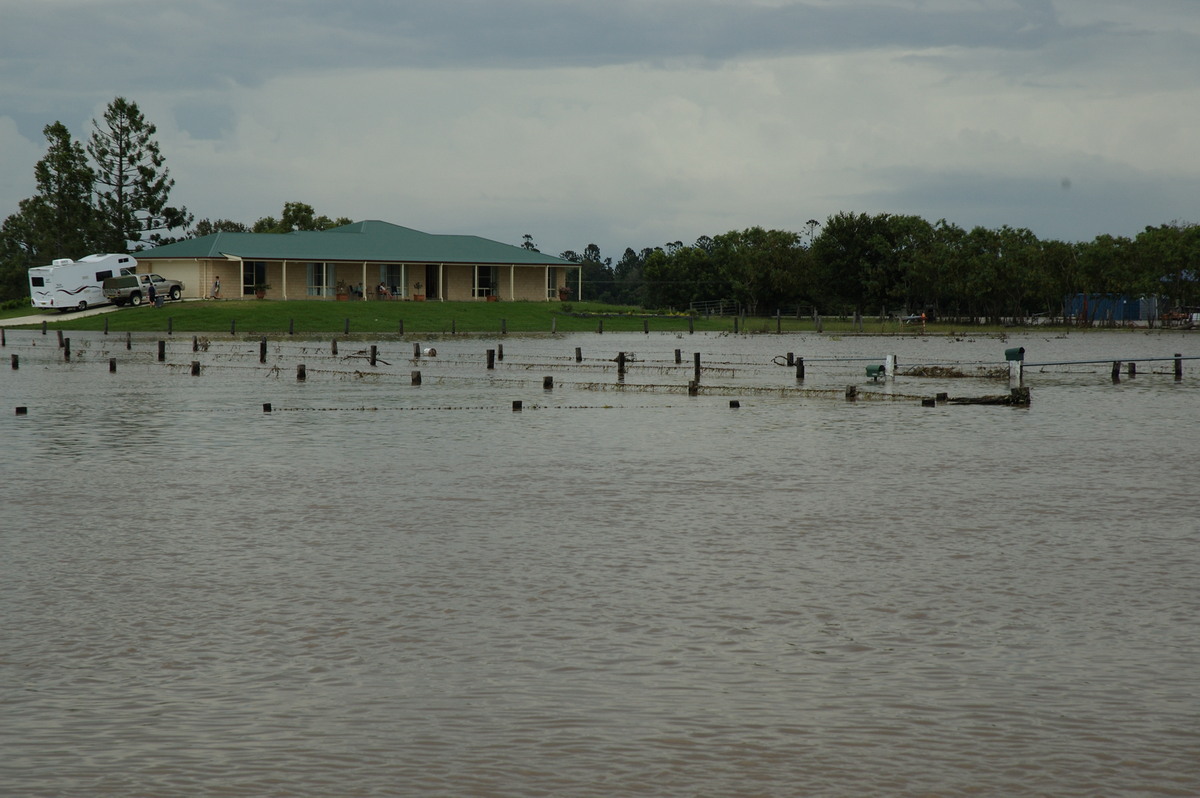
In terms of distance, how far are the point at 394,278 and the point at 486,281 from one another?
Result: 6.66 metres

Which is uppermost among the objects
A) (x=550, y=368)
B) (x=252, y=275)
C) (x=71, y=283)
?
(x=252, y=275)

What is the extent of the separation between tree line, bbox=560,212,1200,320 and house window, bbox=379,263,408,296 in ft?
77.4

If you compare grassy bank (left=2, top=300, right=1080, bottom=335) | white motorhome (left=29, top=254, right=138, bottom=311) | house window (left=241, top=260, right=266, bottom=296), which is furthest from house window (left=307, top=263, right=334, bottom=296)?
white motorhome (left=29, top=254, right=138, bottom=311)

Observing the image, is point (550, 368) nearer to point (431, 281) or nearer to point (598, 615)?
point (598, 615)

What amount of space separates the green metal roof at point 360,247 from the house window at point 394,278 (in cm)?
104

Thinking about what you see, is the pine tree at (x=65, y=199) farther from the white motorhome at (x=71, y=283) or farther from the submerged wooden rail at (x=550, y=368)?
the submerged wooden rail at (x=550, y=368)

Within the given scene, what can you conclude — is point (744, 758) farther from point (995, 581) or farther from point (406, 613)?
point (995, 581)

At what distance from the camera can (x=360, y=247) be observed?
90.8 metres

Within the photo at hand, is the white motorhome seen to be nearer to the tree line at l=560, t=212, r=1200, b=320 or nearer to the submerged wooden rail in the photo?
the submerged wooden rail

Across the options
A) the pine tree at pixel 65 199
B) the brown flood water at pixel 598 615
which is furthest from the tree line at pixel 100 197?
the brown flood water at pixel 598 615

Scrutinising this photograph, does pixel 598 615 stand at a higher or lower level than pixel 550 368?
lower

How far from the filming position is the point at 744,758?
6586 mm

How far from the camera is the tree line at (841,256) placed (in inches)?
3903

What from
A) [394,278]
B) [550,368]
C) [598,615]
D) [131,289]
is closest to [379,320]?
[394,278]
